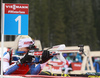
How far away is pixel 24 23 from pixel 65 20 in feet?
112

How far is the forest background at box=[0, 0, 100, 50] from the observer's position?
3419 cm

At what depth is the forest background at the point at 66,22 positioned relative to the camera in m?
34.2

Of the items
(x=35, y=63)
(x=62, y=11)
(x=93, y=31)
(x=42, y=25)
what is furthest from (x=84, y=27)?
(x=35, y=63)

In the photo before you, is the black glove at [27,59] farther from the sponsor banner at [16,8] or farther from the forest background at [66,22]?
the forest background at [66,22]

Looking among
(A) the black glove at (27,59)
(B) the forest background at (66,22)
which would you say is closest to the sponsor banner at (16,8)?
(A) the black glove at (27,59)

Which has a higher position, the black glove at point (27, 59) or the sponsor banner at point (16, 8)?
the sponsor banner at point (16, 8)

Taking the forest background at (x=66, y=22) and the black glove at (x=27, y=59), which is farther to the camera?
the forest background at (x=66, y=22)

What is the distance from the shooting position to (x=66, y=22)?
38438 mm

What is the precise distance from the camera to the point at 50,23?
36.6 metres

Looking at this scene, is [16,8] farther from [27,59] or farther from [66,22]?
[66,22]

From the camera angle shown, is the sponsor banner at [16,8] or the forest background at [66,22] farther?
the forest background at [66,22]

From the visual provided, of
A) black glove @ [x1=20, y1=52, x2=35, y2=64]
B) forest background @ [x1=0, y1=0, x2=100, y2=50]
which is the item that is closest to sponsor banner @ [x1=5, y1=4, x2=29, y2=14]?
black glove @ [x1=20, y1=52, x2=35, y2=64]

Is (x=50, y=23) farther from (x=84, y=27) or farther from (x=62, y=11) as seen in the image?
(x=84, y=27)

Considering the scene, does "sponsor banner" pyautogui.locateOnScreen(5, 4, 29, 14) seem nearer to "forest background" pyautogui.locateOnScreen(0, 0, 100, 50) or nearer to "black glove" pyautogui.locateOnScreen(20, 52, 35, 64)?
"black glove" pyautogui.locateOnScreen(20, 52, 35, 64)
